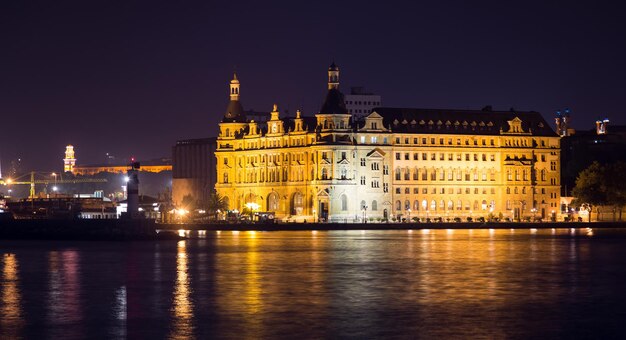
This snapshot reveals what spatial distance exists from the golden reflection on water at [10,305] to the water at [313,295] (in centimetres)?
8

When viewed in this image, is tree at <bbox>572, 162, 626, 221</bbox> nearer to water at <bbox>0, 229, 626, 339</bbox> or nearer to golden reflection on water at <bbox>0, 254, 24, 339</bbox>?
water at <bbox>0, 229, 626, 339</bbox>

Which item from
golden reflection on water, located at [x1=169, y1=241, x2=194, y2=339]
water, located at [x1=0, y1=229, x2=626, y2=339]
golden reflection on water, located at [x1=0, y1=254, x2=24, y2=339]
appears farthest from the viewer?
water, located at [x1=0, y1=229, x2=626, y2=339]

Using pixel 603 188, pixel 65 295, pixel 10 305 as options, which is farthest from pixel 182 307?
pixel 603 188

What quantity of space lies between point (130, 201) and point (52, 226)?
9121 millimetres

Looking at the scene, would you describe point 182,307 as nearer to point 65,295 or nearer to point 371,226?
point 65,295

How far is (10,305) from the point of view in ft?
184

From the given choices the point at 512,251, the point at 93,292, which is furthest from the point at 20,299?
the point at 512,251

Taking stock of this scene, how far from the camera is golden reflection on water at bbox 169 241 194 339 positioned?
155ft

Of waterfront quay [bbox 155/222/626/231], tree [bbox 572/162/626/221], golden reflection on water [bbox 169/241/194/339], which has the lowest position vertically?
golden reflection on water [bbox 169/241/194/339]

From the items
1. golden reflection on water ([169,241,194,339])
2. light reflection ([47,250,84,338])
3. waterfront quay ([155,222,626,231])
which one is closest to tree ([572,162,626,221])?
waterfront quay ([155,222,626,231])

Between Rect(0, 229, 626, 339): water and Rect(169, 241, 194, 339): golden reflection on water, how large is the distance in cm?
6

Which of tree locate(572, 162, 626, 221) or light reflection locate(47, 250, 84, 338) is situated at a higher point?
tree locate(572, 162, 626, 221)

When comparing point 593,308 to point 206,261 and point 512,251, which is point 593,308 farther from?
point 512,251

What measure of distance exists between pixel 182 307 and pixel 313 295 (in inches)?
300
